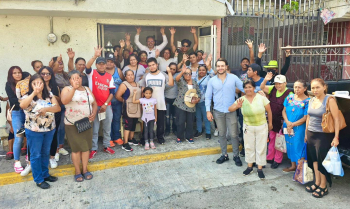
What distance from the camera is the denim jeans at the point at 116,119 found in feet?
18.7

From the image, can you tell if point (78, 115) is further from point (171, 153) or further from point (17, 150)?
point (171, 153)

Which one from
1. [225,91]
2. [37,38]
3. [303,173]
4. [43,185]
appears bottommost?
[43,185]

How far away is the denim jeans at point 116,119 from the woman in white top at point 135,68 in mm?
817

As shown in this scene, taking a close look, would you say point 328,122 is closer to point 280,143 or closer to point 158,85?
point 280,143

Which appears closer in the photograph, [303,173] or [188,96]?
[303,173]

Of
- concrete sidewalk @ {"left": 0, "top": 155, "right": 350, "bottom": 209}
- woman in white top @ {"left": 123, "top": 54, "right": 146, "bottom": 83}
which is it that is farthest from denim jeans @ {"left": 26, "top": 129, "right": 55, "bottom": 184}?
woman in white top @ {"left": 123, "top": 54, "right": 146, "bottom": 83}

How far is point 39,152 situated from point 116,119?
1.84 meters

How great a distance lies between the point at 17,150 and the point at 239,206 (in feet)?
12.1

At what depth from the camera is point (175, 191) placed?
430 cm

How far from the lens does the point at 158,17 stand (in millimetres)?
6918

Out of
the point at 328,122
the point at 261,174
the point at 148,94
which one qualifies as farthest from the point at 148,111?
the point at 328,122

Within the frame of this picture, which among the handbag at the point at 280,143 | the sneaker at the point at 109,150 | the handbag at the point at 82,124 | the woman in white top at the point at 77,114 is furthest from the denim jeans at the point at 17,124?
the handbag at the point at 280,143

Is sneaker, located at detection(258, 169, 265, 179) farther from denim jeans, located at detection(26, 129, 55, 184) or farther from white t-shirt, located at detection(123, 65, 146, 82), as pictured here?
denim jeans, located at detection(26, 129, 55, 184)

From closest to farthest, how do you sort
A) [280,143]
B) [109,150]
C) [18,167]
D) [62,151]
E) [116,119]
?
[18,167] → [280,143] → [62,151] → [109,150] → [116,119]
